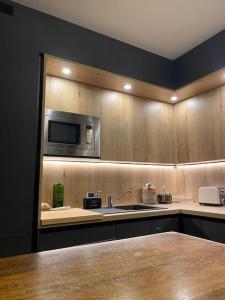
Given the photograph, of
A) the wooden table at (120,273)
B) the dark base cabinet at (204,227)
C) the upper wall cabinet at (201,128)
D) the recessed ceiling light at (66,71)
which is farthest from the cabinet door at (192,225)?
the recessed ceiling light at (66,71)

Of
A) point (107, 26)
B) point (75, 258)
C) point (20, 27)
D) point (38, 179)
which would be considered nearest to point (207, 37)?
point (107, 26)

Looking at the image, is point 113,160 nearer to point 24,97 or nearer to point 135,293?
point 24,97

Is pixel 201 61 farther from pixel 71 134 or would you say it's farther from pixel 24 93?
pixel 24 93

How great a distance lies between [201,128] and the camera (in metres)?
2.60

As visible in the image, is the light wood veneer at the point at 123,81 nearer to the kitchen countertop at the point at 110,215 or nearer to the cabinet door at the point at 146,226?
the kitchen countertop at the point at 110,215

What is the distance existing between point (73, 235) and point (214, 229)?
113 centimetres

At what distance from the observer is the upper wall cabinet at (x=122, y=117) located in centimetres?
230

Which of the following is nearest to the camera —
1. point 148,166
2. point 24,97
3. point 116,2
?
point 24,97

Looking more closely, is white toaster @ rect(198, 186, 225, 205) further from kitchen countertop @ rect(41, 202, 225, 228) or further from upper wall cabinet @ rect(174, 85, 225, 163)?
kitchen countertop @ rect(41, 202, 225, 228)

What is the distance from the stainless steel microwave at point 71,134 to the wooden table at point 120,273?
1.31 meters

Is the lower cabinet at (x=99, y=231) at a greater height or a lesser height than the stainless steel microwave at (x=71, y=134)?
lesser

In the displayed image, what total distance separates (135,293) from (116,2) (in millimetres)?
2095

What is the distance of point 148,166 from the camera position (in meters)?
2.94

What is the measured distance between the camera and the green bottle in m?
2.20
